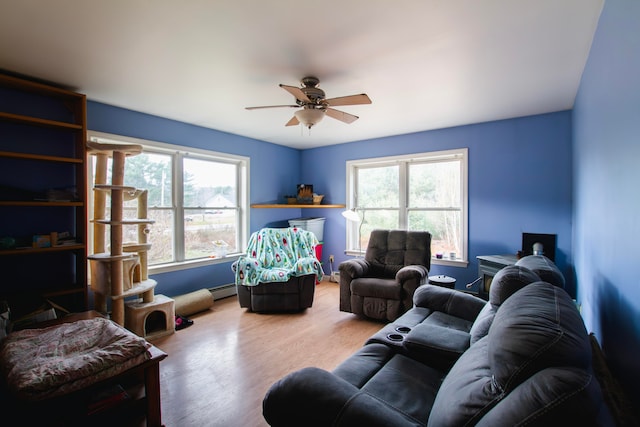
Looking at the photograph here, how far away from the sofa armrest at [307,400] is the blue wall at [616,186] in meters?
1.08

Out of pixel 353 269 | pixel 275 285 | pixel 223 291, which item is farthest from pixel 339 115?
pixel 223 291

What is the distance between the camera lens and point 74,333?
2.04 meters

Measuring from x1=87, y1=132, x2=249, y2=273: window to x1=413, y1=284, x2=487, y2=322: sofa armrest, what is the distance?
3.00 metres

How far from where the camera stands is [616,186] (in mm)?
1471

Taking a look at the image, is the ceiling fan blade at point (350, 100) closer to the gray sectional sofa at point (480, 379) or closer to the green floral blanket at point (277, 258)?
the gray sectional sofa at point (480, 379)

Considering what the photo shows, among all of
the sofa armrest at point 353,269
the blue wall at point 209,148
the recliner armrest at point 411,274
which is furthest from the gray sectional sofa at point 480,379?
the blue wall at point 209,148

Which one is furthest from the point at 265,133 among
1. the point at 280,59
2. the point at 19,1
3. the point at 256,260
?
the point at 19,1

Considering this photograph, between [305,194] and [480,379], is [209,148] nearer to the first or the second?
[305,194]

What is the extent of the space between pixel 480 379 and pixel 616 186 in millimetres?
1208

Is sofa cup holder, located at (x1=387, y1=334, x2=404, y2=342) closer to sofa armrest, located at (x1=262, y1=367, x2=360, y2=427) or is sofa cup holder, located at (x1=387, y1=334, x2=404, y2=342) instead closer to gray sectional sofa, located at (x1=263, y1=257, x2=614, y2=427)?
gray sectional sofa, located at (x1=263, y1=257, x2=614, y2=427)

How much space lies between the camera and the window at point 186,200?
367 cm

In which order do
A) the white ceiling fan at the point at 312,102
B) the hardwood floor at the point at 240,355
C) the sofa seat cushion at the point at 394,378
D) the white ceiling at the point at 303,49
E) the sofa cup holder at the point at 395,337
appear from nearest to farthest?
the sofa seat cushion at the point at 394,378
the white ceiling at the point at 303,49
the sofa cup holder at the point at 395,337
the hardwood floor at the point at 240,355
the white ceiling fan at the point at 312,102

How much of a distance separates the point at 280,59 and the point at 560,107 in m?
3.17

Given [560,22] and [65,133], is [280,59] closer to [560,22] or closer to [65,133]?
[560,22]
